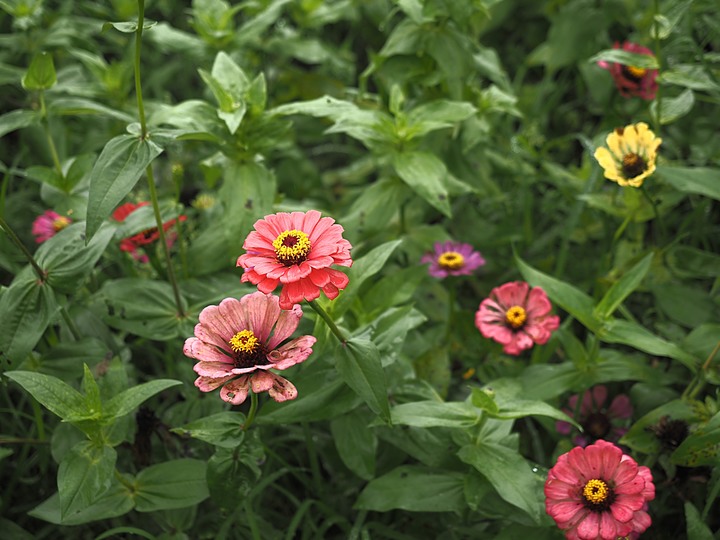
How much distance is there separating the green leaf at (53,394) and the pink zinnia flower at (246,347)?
0.25 m

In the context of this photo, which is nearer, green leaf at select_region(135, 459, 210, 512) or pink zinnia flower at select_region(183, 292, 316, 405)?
pink zinnia flower at select_region(183, 292, 316, 405)

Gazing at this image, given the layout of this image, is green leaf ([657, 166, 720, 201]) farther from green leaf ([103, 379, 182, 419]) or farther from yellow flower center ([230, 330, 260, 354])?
green leaf ([103, 379, 182, 419])

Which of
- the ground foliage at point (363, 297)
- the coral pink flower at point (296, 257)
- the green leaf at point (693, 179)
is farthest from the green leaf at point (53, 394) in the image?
the green leaf at point (693, 179)

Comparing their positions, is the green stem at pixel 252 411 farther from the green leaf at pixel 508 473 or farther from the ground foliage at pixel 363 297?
the green leaf at pixel 508 473

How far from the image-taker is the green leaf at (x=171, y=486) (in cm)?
127

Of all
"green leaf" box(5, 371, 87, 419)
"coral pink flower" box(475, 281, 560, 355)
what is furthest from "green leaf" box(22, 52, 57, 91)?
"coral pink flower" box(475, 281, 560, 355)

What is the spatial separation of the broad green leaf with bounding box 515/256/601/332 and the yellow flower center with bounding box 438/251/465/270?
0.19 m

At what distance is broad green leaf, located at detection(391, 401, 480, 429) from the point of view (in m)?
1.24

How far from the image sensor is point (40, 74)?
1472mm

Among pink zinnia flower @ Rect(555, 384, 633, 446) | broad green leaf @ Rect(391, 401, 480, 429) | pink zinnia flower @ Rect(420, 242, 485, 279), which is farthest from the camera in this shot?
pink zinnia flower @ Rect(420, 242, 485, 279)

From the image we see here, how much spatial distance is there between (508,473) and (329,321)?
41 centimetres

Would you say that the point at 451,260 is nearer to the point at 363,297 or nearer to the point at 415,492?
the point at 363,297

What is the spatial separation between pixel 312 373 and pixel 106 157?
1.54ft

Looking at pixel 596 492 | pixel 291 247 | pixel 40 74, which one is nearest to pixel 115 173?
pixel 291 247
